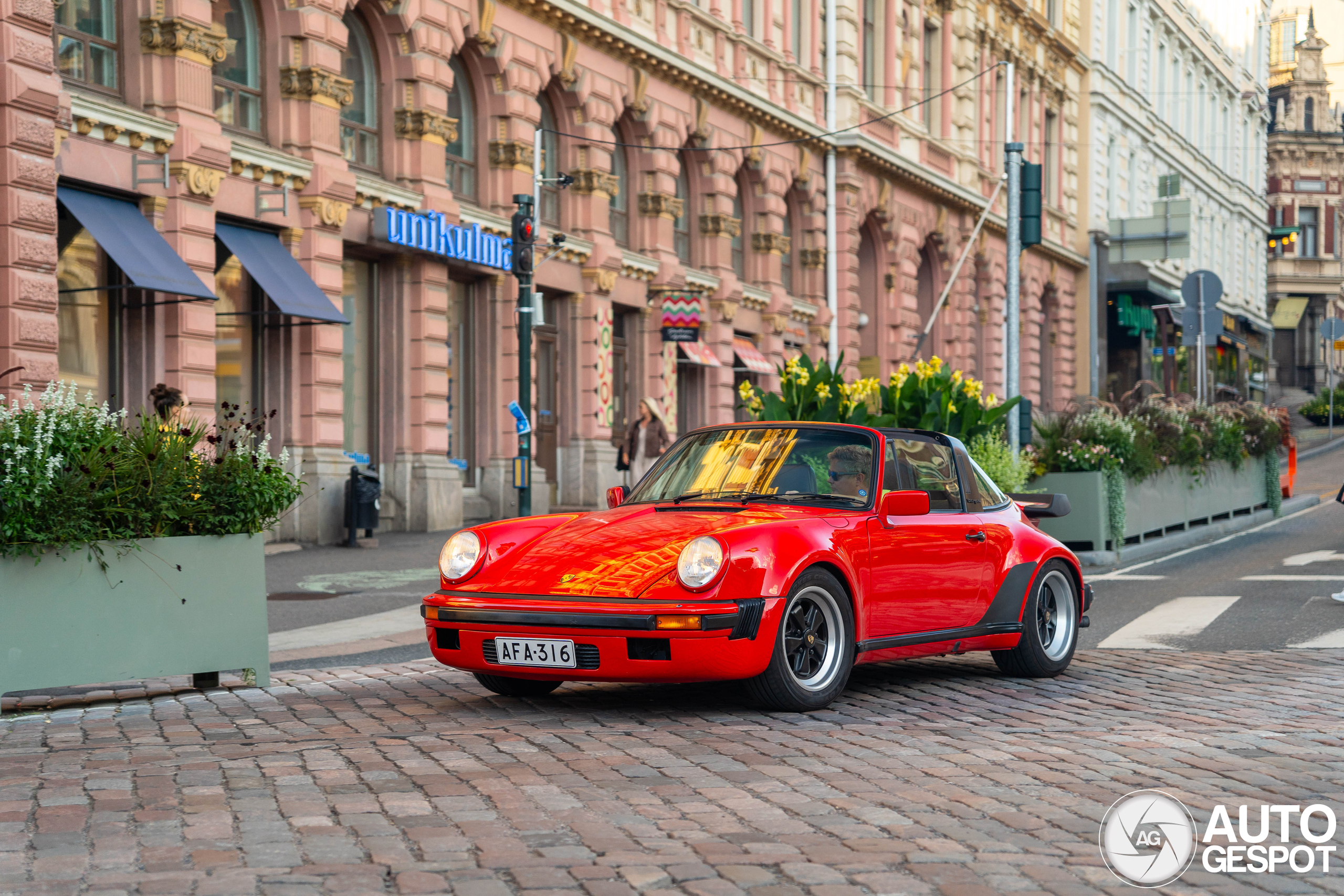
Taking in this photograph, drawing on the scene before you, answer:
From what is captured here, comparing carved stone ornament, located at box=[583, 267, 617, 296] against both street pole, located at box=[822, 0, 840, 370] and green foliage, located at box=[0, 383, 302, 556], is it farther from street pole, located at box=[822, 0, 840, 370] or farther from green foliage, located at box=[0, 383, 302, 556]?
green foliage, located at box=[0, 383, 302, 556]

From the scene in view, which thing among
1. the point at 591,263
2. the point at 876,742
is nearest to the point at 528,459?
the point at 591,263

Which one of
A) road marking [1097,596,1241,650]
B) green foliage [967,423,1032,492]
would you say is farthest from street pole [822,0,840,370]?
road marking [1097,596,1241,650]

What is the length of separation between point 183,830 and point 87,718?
2.82m

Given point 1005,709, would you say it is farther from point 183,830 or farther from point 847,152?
point 847,152

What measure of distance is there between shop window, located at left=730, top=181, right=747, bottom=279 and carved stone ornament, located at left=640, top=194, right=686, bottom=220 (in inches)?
137

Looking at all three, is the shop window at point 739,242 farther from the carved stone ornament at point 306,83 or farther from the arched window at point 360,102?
the carved stone ornament at point 306,83

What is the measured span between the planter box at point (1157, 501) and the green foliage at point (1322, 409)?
38.9m

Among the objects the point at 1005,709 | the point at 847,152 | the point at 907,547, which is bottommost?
the point at 1005,709

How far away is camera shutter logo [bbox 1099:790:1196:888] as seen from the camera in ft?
A: 15.4

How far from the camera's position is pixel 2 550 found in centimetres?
742

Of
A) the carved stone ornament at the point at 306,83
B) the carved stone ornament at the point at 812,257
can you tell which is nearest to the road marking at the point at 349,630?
the carved stone ornament at the point at 306,83

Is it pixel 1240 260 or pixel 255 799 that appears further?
pixel 1240 260

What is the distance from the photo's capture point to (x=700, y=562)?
7.24m

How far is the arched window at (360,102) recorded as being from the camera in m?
22.2
